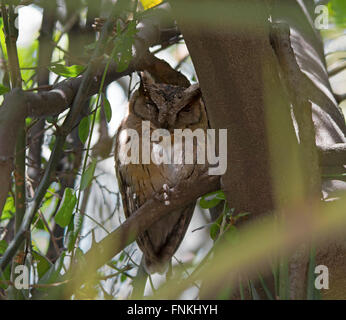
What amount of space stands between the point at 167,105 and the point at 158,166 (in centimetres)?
21

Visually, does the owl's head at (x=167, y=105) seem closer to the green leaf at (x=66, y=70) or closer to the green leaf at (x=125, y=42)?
the green leaf at (x=66, y=70)

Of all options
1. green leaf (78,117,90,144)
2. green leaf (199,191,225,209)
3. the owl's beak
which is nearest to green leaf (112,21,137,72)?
green leaf (78,117,90,144)

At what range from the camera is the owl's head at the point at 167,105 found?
1.72m

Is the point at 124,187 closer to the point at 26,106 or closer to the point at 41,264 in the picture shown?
the point at 41,264

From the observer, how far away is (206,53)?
3.63 feet

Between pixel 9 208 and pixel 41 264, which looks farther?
pixel 9 208

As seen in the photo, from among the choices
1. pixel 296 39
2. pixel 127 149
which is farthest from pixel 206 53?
pixel 296 39

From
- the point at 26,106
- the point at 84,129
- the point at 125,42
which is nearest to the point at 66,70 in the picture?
the point at 84,129

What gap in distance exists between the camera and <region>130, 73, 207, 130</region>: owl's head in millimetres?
1719

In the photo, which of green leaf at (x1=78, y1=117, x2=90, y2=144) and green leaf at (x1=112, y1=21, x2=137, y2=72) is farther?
green leaf at (x1=78, y1=117, x2=90, y2=144)

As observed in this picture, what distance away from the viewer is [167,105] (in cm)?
172

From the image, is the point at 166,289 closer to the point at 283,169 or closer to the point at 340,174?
the point at 283,169

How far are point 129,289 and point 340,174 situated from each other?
3.45ft

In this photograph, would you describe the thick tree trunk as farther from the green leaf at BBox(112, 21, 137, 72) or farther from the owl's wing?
the owl's wing
